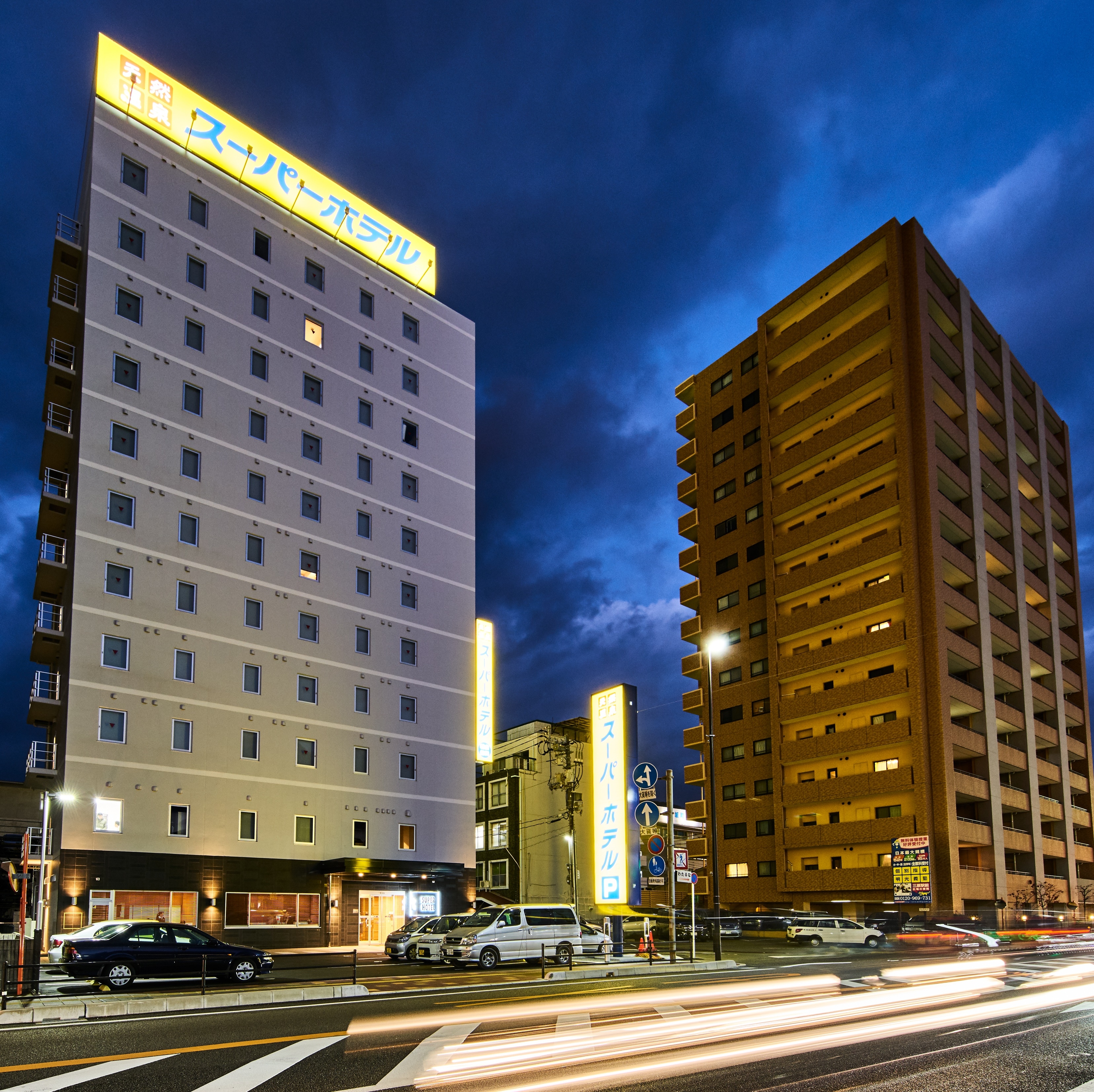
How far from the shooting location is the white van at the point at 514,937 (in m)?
28.8

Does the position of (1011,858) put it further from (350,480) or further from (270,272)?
(270,272)

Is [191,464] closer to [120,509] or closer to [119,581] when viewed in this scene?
[120,509]

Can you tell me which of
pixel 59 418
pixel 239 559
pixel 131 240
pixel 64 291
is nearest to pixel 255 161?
pixel 131 240

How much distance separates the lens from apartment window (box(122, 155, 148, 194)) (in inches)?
1660

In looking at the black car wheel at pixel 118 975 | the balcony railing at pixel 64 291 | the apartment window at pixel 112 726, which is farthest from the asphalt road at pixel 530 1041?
the balcony railing at pixel 64 291

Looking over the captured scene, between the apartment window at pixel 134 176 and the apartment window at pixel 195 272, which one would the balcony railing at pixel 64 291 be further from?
the apartment window at pixel 134 176

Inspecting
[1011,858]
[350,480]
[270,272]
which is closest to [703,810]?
[1011,858]

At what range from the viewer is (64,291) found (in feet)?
136

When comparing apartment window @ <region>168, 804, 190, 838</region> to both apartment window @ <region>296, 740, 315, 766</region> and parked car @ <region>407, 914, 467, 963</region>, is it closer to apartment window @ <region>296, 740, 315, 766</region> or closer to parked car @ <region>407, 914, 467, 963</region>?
apartment window @ <region>296, 740, 315, 766</region>

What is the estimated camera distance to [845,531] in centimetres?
5800

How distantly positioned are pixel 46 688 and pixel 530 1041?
3298cm

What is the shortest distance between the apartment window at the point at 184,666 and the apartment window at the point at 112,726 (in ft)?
9.56

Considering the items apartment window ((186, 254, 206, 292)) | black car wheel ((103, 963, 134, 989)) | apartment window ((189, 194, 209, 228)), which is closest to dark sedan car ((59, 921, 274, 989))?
black car wheel ((103, 963, 134, 989))

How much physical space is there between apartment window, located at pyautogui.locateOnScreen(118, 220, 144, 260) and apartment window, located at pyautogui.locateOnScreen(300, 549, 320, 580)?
49.1 feet
